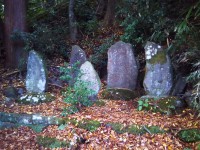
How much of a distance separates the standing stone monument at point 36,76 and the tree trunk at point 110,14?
166 inches

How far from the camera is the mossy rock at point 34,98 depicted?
568 centimetres

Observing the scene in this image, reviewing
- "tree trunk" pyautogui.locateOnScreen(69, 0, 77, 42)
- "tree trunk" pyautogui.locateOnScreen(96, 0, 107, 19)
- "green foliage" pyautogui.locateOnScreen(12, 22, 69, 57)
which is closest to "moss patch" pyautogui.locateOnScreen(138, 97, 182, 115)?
"green foliage" pyautogui.locateOnScreen(12, 22, 69, 57)

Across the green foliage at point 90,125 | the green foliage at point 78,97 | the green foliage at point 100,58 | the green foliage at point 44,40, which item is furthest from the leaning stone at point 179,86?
the green foliage at point 44,40

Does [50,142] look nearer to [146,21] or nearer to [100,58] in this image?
[100,58]

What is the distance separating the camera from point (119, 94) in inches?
229

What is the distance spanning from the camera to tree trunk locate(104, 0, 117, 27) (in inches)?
379

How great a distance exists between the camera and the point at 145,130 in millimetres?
4555

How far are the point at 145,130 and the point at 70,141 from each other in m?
1.21

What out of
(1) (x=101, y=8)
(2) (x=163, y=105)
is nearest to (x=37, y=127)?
(2) (x=163, y=105)

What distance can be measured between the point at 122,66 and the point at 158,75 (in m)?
0.83

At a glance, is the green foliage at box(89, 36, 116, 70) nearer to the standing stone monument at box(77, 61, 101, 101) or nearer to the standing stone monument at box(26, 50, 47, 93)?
the standing stone monument at box(77, 61, 101, 101)

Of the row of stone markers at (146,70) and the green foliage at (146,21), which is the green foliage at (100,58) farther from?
the row of stone markers at (146,70)

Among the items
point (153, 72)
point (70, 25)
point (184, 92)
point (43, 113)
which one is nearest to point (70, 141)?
point (43, 113)

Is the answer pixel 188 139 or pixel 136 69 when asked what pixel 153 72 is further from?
pixel 188 139
